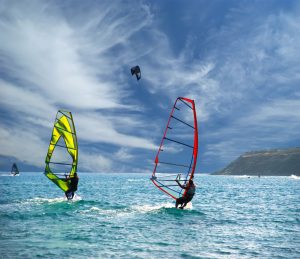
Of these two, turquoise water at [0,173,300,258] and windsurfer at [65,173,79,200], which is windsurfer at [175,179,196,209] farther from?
windsurfer at [65,173,79,200]

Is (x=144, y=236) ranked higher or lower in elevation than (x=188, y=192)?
lower

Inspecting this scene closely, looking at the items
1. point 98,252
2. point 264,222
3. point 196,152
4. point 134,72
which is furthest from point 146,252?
point 134,72

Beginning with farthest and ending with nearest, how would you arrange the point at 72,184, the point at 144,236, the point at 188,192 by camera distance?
the point at 72,184
the point at 188,192
the point at 144,236

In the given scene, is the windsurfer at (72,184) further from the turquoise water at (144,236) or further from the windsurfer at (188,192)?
the windsurfer at (188,192)

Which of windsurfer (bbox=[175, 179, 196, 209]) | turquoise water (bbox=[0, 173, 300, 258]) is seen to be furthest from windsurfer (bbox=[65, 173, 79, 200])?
windsurfer (bbox=[175, 179, 196, 209])

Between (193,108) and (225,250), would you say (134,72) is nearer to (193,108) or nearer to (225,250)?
(193,108)

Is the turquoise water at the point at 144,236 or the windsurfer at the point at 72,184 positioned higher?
the windsurfer at the point at 72,184

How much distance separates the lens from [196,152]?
80.6ft

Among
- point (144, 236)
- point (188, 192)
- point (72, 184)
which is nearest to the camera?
point (144, 236)

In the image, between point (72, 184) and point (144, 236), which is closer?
point (144, 236)

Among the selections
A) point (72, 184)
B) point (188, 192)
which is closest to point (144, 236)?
point (188, 192)

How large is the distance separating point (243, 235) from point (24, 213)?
16.6 m

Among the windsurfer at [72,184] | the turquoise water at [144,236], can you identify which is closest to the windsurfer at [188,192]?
the turquoise water at [144,236]

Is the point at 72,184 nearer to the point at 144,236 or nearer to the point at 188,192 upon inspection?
the point at 188,192
